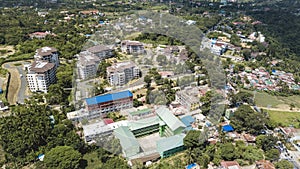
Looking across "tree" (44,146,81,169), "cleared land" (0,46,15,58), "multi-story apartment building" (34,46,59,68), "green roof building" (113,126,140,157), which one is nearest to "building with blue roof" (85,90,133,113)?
"green roof building" (113,126,140,157)

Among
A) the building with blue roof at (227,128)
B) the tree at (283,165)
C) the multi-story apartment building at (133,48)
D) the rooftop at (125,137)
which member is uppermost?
the multi-story apartment building at (133,48)

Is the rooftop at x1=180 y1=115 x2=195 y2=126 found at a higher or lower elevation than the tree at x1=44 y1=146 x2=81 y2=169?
lower

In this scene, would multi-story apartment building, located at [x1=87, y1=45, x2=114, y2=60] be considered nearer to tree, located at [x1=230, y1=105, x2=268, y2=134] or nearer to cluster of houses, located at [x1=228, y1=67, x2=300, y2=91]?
cluster of houses, located at [x1=228, y1=67, x2=300, y2=91]

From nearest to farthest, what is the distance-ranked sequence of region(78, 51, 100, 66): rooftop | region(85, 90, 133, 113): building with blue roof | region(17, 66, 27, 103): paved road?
region(85, 90, 133, 113): building with blue roof → region(17, 66, 27, 103): paved road → region(78, 51, 100, 66): rooftop

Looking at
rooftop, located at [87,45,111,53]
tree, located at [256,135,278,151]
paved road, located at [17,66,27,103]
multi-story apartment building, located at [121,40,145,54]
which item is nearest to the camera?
tree, located at [256,135,278,151]

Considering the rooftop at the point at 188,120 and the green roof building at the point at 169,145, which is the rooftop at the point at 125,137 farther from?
the rooftop at the point at 188,120

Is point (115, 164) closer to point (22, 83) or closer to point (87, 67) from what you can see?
point (87, 67)

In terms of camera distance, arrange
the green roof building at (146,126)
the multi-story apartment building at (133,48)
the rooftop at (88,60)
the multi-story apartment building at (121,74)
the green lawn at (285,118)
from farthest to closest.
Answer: the multi-story apartment building at (133,48)
the rooftop at (88,60)
the multi-story apartment building at (121,74)
the green lawn at (285,118)
the green roof building at (146,126)

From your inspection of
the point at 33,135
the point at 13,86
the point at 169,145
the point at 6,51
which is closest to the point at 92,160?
the point at 33,135

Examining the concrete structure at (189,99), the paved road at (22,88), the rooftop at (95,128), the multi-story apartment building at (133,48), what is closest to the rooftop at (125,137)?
the rooftop at (95,128)
